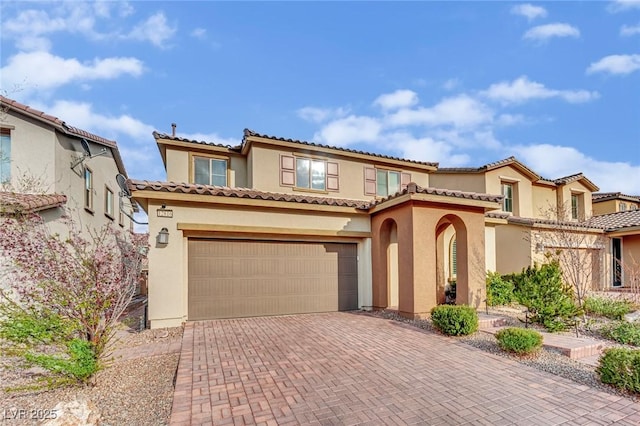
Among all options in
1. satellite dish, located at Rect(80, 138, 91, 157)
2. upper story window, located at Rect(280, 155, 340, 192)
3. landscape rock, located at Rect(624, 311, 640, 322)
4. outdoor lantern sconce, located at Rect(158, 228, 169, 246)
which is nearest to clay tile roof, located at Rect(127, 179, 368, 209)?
outdoor lantern sconce, located at Rect(158, 228, 169, 246)

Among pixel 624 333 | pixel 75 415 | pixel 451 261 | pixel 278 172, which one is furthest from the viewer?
pixel 451 261

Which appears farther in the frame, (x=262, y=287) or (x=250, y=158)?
(x=250, y=158)

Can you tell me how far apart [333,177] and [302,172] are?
4.87 feet

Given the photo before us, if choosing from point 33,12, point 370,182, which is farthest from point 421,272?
point 33,12

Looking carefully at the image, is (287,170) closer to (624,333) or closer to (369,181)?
(369,181)

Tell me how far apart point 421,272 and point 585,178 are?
19410 mm

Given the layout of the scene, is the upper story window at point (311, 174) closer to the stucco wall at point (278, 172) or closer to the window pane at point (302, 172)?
the window pane at point (302, 172)

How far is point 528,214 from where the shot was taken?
19172 millimetres

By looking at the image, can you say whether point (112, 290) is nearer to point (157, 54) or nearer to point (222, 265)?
point (222, 265)

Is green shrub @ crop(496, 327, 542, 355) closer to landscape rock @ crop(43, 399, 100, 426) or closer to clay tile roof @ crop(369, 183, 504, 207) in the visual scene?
clay tile roof @ crop(369, 183, 504, 207)

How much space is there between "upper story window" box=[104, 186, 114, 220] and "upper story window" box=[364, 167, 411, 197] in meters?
14.1

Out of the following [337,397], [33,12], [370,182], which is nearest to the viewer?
[337,397]

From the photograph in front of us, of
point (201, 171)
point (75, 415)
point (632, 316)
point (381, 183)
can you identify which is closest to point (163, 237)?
point (201, 171)

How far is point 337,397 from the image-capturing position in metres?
4.74
